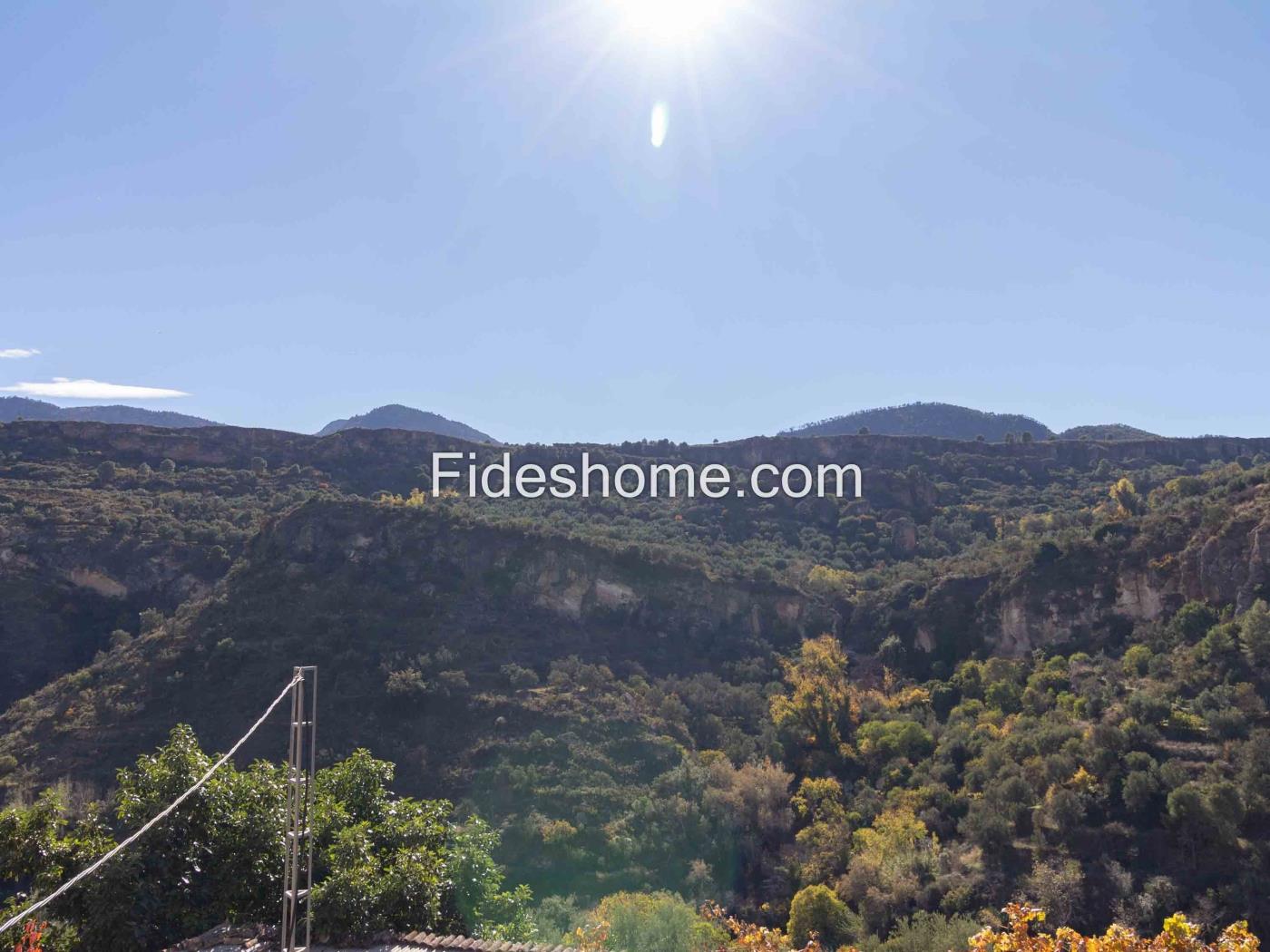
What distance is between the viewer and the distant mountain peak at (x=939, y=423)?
83500 mm

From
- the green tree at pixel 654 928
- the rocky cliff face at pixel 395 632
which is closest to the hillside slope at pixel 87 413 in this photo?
the rocky cliff face at pixel 395 632

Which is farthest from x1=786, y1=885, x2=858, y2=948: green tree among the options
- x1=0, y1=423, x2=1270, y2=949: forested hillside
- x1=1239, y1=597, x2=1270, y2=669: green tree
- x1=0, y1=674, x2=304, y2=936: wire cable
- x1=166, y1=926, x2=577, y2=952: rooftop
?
x1=0, y1=674, x2=304, y2=936: wire cable

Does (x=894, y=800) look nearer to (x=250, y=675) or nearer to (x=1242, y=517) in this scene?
(x=1242, y=517)

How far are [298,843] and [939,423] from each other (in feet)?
279

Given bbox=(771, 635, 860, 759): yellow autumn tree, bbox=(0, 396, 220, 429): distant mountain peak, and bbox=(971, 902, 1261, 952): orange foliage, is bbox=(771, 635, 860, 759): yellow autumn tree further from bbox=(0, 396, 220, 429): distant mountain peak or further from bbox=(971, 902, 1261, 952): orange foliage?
bbox=(0, 396, 220, 429): distant mountain peak

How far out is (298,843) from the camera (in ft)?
28.7

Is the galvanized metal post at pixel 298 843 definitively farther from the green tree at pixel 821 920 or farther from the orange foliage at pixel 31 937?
the green tree at pixel 821 920

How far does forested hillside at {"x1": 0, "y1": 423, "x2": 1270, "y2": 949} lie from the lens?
60.5ft

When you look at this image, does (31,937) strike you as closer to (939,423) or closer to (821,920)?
(821,920)

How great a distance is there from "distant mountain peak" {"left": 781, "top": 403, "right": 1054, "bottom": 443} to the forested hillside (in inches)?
1367

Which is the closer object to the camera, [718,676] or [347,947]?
[347,947]

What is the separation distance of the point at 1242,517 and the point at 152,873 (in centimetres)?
3018

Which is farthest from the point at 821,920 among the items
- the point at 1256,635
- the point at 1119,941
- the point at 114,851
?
the point at 114,851

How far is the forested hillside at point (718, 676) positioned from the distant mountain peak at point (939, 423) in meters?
34.7
